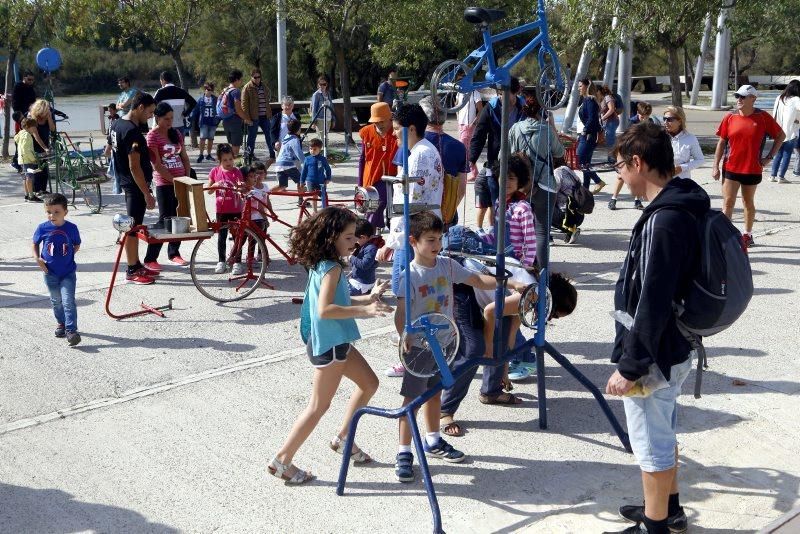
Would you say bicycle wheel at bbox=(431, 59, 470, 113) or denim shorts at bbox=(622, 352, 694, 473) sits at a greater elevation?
bicycle wheel at bbox=(431, 59, 470, 113)

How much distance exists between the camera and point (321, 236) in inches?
179

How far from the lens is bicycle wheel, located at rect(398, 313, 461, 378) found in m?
4.38

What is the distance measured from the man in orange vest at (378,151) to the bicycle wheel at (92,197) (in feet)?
16.3

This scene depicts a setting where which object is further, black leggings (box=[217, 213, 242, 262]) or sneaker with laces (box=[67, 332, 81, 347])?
black leggings (box=[217, 213, 242, 262])

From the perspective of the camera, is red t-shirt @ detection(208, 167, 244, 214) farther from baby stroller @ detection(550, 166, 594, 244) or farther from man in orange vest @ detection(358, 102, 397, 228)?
baby stroller @ detection(550, 166, 594, 244)

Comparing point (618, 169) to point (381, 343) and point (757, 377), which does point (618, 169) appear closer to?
point (757, 377)

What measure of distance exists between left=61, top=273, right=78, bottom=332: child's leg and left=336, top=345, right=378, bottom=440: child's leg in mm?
3044

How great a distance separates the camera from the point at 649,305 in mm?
3629

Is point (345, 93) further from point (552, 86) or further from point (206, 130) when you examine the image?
point (552, 86)

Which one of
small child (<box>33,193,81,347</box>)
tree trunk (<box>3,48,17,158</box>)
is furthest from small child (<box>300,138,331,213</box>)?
tree trunk (<box>3,48,17,158</box>)

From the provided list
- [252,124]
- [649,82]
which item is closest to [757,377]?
[252,124]

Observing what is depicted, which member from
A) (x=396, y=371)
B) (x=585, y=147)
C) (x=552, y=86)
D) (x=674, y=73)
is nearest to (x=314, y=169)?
(x=396, y=371)

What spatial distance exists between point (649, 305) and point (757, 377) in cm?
309

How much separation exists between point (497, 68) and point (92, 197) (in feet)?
34.5
